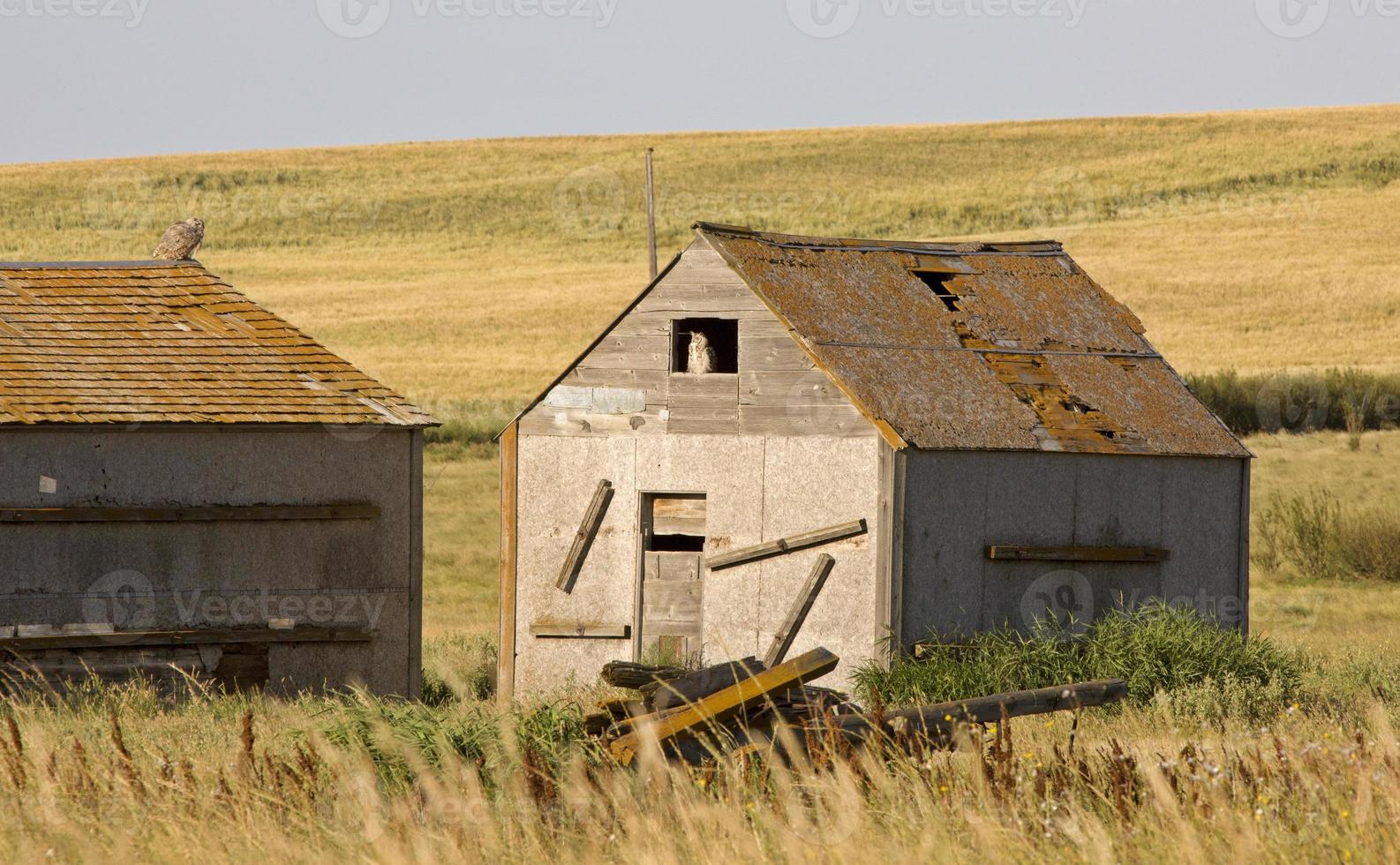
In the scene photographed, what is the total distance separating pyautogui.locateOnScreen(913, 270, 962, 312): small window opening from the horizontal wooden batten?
2.77 metres

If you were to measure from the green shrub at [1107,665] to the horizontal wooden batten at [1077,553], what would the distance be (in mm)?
561

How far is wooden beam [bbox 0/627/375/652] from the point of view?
13.0 metres

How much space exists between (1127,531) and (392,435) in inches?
231

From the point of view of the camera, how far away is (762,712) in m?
8.38

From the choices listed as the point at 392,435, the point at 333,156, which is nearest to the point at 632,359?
the point at 392,435

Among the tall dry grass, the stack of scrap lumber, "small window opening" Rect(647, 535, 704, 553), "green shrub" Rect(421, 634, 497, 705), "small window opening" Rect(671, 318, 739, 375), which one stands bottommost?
"green shrub" Rect(421, 634, 497, 705)

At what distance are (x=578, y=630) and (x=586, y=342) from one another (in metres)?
27.4

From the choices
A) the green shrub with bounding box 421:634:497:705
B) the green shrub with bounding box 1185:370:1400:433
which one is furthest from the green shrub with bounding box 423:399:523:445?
the green shrub with bounding box 421:634:497:705

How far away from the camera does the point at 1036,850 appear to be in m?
6.42

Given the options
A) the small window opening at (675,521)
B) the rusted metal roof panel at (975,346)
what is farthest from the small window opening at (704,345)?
the small window opening at (675,521)

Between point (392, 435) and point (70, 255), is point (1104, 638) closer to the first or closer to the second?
point (392, 435)

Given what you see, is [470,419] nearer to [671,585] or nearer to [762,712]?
[671,585]

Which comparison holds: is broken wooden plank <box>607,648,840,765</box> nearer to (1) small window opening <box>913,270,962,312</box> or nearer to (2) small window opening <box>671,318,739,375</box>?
(2) small window opening <box>671,318,739,375</box>

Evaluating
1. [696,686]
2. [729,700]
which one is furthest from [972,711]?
[696,686]
